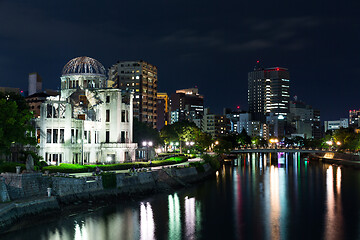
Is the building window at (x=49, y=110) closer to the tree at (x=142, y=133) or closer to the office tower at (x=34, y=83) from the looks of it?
the tree at (x=142, y=133)

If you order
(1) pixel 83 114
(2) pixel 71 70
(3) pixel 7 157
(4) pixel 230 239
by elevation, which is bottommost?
(4) pixel 230 239

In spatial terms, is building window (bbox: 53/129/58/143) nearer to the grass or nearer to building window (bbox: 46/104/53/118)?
building window (bbox: 46/104/53/118)

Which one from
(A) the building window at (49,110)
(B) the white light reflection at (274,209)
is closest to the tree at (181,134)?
(B) the white light reflection at (274,209)

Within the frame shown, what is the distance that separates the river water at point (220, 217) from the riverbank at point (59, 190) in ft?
5.43

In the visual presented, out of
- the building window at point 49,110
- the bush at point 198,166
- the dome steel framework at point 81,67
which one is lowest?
the bush at point 198,166

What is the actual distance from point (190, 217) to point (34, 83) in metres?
151

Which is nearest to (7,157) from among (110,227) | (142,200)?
(142,200)

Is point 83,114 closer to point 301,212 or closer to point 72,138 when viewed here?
point 72,138

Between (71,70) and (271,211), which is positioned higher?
(71,70)

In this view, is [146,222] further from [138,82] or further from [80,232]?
[138,82]

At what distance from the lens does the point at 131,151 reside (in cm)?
8556

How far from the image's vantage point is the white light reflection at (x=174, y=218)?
150 feet

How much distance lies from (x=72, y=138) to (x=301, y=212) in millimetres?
41830

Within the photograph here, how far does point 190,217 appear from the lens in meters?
53.8
